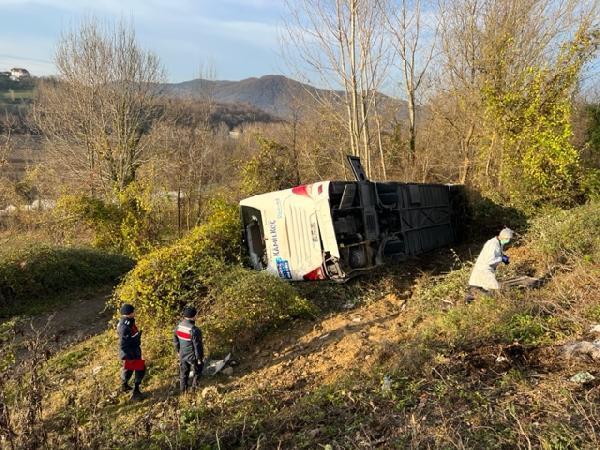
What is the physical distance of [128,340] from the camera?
630cm

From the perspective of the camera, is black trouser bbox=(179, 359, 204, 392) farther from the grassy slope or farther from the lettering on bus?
the lettering on bus

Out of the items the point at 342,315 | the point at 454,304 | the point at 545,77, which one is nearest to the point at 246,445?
the point at 342,315

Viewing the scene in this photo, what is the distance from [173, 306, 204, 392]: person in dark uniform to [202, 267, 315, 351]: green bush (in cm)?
95

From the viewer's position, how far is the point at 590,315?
558 cm

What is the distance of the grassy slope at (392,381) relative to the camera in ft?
12.9

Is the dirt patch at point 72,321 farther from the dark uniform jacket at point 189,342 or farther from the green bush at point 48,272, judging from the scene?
the dark uniform jacket at point 189,342

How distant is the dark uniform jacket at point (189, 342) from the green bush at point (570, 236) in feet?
19.4

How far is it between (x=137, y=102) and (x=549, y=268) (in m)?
18.0

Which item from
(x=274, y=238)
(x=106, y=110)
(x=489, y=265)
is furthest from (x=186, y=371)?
(x=106, y=110)

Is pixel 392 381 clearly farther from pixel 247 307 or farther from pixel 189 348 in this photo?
pixel 247 307

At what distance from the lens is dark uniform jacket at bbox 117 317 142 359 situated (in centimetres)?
626

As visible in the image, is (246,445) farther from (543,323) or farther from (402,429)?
(543,323)

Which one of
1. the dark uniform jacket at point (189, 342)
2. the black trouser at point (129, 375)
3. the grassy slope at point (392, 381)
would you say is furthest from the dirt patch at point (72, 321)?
the dark uniform jacket at point (189, 342)

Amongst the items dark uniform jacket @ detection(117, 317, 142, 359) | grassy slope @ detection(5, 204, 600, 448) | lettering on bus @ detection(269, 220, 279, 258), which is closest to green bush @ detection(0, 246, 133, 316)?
grassy slope @ detection(5, 204, 600, 448)
